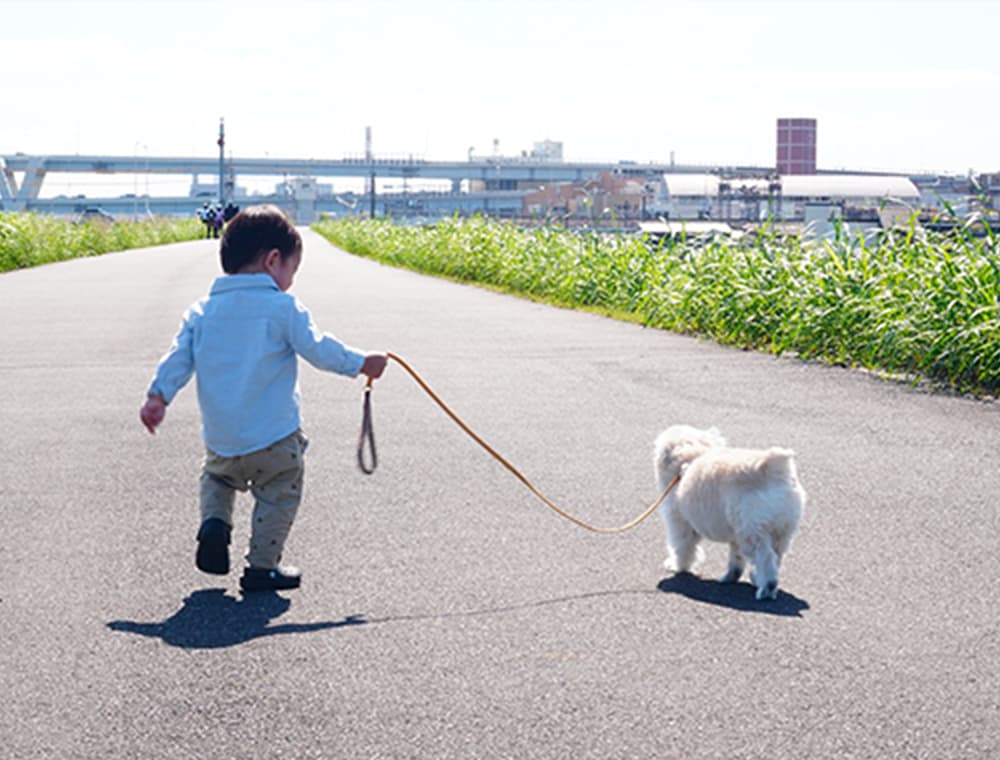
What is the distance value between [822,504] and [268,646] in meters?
2.89

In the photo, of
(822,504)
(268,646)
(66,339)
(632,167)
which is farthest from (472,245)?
(632,167)

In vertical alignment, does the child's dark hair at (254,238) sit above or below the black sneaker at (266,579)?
above

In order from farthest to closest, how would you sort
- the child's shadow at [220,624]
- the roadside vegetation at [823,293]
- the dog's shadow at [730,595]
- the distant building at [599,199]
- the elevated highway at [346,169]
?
the elevated highway at [346,169] → the distant building at [599,199] → the roadside vegetation at [823,293] → the dog's shadow at [730,595] → the child's shadow at [220,624]

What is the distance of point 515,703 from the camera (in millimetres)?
3551

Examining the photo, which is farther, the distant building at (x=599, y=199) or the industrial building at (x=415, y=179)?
the industrial building at (x=415, y=179)

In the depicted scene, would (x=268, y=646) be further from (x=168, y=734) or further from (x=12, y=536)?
(x=12, y=536)

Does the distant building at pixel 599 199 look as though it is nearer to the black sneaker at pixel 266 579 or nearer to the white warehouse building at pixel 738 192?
the white warehouse building at pixel 738 192

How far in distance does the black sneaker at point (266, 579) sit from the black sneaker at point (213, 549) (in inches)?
3.5

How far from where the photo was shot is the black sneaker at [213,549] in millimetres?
4656

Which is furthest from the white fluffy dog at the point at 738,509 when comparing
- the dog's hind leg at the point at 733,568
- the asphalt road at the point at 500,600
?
the asphalt road at the point at 500,600

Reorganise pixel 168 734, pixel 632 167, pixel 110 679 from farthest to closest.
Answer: pixel 632 167 < pixel 110 679 < pixel 168 734

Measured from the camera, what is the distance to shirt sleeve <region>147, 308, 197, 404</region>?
4652 millimetres

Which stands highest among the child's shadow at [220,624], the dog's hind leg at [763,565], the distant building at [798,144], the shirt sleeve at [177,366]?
the distant building at [798,144]

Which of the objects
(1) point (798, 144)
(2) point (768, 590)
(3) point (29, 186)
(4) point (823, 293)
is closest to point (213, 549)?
(2) point (768, 590)
